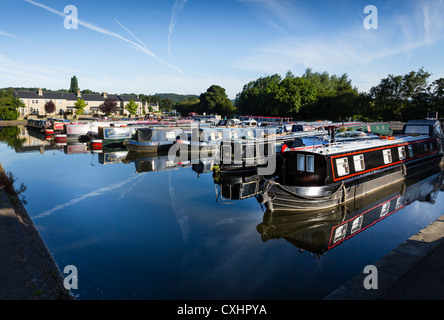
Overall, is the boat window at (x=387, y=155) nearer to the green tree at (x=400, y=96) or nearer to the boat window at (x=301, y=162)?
the boat window at (x=301, y=162)

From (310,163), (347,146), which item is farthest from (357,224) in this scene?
(347,146)

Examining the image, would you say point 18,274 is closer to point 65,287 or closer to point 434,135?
point 65,287

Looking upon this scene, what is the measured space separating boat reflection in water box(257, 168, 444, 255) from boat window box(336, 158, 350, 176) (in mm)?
1664

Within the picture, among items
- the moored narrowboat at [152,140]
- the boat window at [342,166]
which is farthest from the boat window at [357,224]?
the moored narrowboat at [152,140]

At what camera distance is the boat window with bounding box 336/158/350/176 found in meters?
13.4

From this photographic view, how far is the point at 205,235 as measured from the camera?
36.3ft

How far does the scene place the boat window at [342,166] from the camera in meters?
13.4

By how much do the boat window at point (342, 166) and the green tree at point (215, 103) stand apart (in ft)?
248

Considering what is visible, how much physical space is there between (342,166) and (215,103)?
78.4 meters

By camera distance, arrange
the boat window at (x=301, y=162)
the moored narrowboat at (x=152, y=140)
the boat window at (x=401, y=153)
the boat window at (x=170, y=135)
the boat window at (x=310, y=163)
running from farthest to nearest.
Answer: the boat window at (x=170, y=135) < the moored narrowboat at (x=152, y=140) < the boat window at (x=401, y=153) < the boat window at (x=301, y=162) < the boat window at (x=310, y=163)

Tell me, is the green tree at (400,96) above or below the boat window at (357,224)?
above
